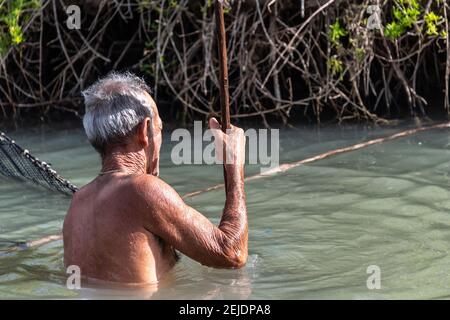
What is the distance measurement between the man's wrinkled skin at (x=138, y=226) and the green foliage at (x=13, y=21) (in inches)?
154

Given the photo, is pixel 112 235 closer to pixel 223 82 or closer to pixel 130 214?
pixel 130 214

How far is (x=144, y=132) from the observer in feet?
13.5

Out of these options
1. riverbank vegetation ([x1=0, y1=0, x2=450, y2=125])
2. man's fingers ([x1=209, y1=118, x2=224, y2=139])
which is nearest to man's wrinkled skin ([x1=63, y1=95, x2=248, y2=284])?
man's fingers ([x1=209, y1=118, x2=224, y2=139])

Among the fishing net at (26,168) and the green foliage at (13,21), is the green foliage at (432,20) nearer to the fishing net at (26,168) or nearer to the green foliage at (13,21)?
the fishing net at (26,168)

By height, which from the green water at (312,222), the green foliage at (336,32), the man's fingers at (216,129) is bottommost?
the green water at (312,222)

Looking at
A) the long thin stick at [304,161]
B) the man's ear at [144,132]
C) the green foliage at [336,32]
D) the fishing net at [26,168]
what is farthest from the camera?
the green foliage at [336,32]

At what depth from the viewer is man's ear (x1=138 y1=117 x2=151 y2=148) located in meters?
4.08

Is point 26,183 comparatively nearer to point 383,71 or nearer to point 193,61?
point 193,61

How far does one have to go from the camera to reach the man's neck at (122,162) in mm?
4113

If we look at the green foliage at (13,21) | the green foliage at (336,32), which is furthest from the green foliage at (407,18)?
the green foliage at (13,21)

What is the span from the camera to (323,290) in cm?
422

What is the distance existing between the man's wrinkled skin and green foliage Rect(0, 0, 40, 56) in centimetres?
392

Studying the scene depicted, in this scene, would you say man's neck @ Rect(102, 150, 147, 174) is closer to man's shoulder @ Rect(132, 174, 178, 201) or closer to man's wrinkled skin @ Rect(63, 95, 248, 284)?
man's wrinkled skin @ Rect(63, 95, 248, 284)
